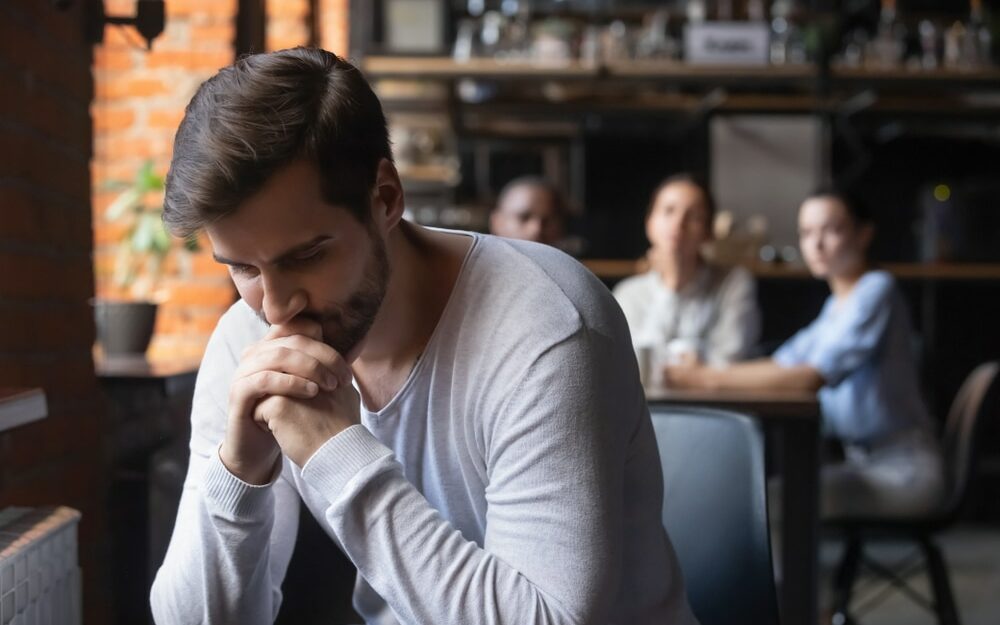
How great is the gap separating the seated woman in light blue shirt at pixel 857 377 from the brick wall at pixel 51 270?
1.33 metres

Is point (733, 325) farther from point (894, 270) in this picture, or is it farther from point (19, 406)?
point (19, 406)

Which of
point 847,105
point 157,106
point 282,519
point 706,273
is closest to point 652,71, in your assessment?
point 847,105

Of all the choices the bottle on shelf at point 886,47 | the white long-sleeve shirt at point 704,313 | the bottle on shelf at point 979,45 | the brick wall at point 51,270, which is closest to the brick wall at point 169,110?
the white long-sleeve shirt at point 704,313

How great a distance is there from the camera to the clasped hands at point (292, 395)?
103 centimetres

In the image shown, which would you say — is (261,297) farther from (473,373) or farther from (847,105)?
(847,105)

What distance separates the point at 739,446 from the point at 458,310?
54 cm

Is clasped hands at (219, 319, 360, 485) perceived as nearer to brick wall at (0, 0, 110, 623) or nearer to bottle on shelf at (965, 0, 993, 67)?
brick wall at (0, 0, 110, 623)

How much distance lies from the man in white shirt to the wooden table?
108 centimetres

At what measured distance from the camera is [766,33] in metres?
4.72

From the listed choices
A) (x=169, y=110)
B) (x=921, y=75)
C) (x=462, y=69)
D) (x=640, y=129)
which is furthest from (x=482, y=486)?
(x=640, y=129)

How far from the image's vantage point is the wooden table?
2.21m

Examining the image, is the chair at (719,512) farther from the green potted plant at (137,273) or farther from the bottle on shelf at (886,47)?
the bottle on shelf at (886,47)

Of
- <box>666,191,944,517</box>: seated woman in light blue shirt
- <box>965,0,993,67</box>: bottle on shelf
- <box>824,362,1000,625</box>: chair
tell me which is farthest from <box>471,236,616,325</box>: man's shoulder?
<box>965,0,993,67</box>: bottle on shelf

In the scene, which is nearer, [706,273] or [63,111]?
[63,111]
